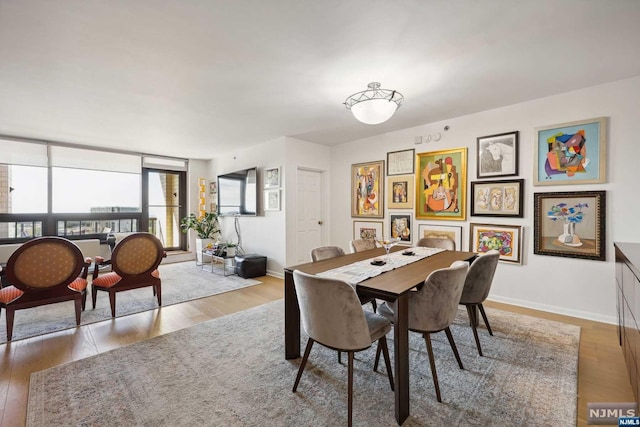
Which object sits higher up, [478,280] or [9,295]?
[478,280]

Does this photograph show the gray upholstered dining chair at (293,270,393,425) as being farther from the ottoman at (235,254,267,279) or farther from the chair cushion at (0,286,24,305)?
the ottoman at (235,254,267,279)

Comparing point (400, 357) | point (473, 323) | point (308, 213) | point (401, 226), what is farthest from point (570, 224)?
point (308, 213)

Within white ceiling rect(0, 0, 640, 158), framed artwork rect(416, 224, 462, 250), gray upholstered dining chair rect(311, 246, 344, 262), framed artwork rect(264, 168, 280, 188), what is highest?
white ceiling rect(0, 0, 640, 158)

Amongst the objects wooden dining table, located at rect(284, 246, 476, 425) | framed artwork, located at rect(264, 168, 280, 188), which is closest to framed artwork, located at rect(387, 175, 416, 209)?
wooden dining table, located at rect(284, 246, 476, 425)

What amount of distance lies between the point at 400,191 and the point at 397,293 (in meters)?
3.22

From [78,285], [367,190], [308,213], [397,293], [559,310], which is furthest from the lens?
[308,213]

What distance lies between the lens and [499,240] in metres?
3.59

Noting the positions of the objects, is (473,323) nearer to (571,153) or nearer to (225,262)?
(571,153)

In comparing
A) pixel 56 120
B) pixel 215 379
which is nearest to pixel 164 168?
pixel 56 120

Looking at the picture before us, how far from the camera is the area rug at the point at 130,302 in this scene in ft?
9.62

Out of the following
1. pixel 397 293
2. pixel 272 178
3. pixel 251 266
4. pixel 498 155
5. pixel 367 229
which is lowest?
pixel 251 266

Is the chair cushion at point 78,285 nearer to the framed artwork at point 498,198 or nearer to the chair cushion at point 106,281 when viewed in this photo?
the chair cushion at point 106,281

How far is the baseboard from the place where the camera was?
2.94 metres

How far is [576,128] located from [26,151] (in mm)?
8188
